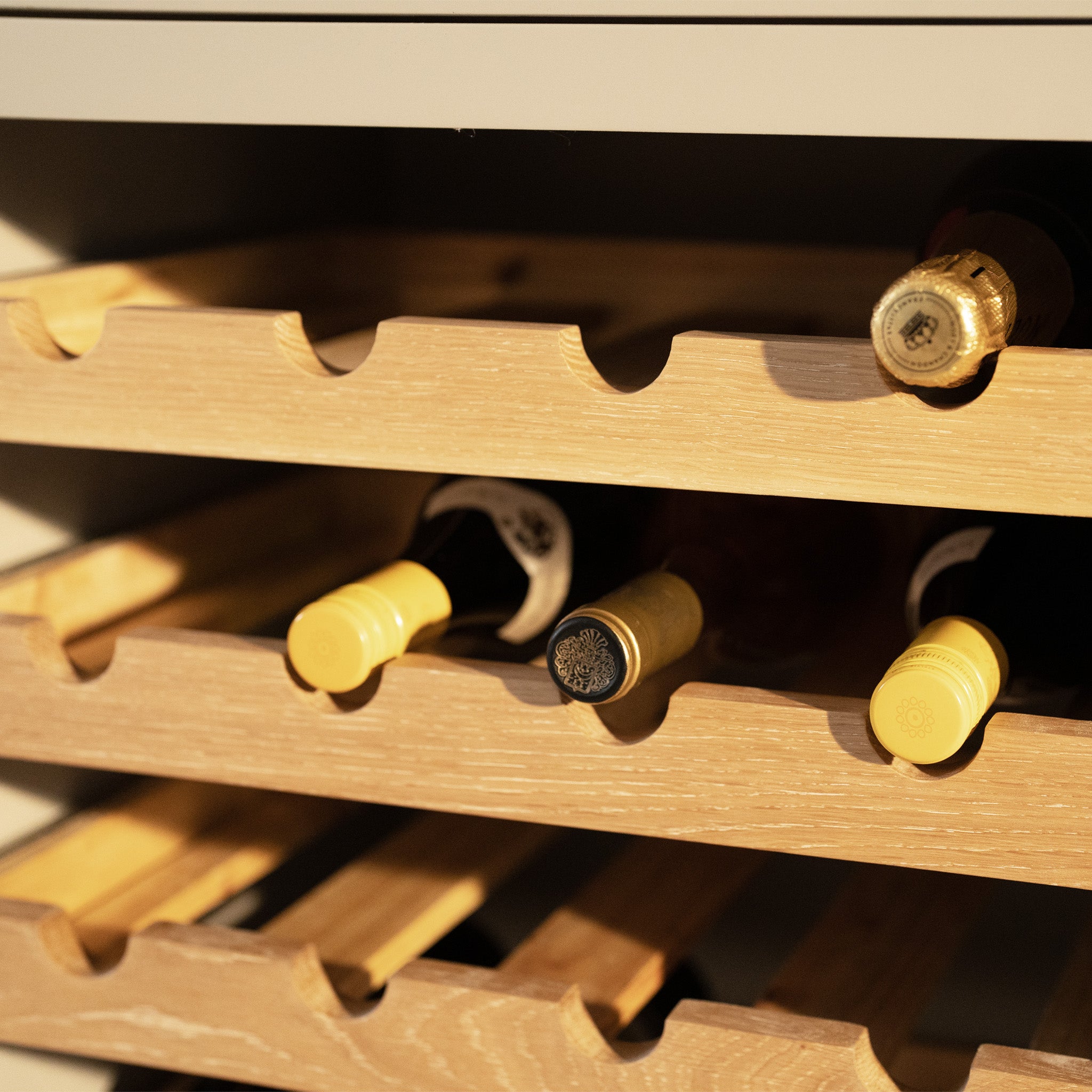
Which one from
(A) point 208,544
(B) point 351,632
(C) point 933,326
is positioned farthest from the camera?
(A) point 208,544

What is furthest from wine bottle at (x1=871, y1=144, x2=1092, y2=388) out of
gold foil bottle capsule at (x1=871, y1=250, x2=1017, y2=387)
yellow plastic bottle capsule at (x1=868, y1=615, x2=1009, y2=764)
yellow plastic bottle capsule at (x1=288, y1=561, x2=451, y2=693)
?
yellow plastic bottle capsule at (x1=288, y1=561, x2=451, y2=693)

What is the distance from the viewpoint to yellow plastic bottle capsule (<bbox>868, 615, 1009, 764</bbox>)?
1.51 ft

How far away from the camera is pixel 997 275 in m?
0.47

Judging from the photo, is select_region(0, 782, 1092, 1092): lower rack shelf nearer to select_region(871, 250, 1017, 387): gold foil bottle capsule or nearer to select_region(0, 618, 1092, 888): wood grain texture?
select_region(0, 618, 1092, 888): wood grain texture

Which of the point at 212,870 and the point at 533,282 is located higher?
the point at 533,282

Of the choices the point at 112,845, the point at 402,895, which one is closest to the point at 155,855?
the point at 112,845

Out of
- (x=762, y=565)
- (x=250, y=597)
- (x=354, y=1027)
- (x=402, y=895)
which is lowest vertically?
(x=354, y=1027)

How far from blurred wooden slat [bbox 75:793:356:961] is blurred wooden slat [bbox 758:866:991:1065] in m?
0.32

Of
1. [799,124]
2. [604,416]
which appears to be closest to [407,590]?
[604,416]

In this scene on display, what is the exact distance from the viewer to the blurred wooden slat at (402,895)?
0.68 metres

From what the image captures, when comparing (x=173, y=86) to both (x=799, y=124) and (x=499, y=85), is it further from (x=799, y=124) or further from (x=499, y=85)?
(x=799, y=124)

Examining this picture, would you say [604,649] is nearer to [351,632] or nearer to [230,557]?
[351,632]

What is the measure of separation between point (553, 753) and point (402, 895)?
0.24 metres

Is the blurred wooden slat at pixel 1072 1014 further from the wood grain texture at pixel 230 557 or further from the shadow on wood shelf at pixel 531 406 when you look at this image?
the wood grain texture at pixel 230 557
